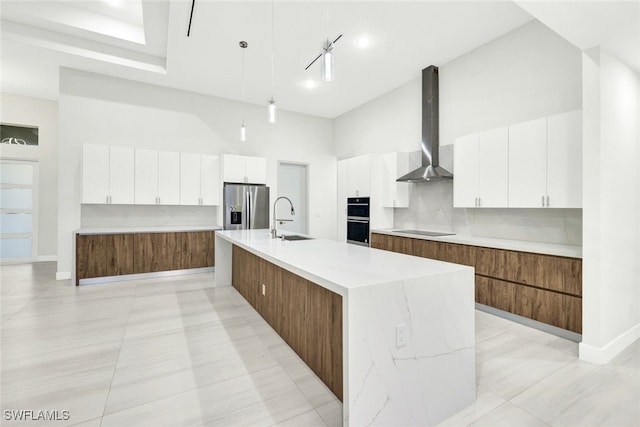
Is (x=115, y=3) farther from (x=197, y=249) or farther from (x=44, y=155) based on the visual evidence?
(x=44, y=155)

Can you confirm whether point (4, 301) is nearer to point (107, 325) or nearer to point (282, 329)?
→ point (107, 325)

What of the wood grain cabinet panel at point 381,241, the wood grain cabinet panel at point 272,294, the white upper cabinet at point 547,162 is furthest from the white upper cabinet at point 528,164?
the wood grain cabinet panel at point 272,294

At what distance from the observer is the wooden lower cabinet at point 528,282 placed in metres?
2.61

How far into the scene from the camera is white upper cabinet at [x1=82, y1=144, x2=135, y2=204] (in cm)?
461

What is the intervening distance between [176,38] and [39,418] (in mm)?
4100

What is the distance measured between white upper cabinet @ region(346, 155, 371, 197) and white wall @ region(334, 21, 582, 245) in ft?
2.11

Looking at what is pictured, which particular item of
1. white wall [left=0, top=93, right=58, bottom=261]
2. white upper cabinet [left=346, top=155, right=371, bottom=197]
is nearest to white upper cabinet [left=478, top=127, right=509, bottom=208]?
white upper cabinet [left=346, top=155, right=371, bottom=197]

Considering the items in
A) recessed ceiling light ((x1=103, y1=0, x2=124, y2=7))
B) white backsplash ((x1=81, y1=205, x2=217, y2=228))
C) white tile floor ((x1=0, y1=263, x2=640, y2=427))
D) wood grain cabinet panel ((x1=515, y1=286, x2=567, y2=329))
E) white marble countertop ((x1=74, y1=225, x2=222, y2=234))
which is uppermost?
recessed ceiling light ((x1=103, y1=0, x2=124, y2=7))

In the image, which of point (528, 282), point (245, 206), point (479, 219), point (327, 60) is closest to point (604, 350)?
point (528, 282)

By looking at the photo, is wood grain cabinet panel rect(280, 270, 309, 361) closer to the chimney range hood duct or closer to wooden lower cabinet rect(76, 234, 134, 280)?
the chimney range hood duct

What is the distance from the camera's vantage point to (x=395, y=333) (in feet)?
4.93

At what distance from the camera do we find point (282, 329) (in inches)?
104

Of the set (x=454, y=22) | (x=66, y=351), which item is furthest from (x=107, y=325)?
(x=454, y=22)

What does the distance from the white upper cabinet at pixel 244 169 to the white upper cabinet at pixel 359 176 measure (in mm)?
1715
